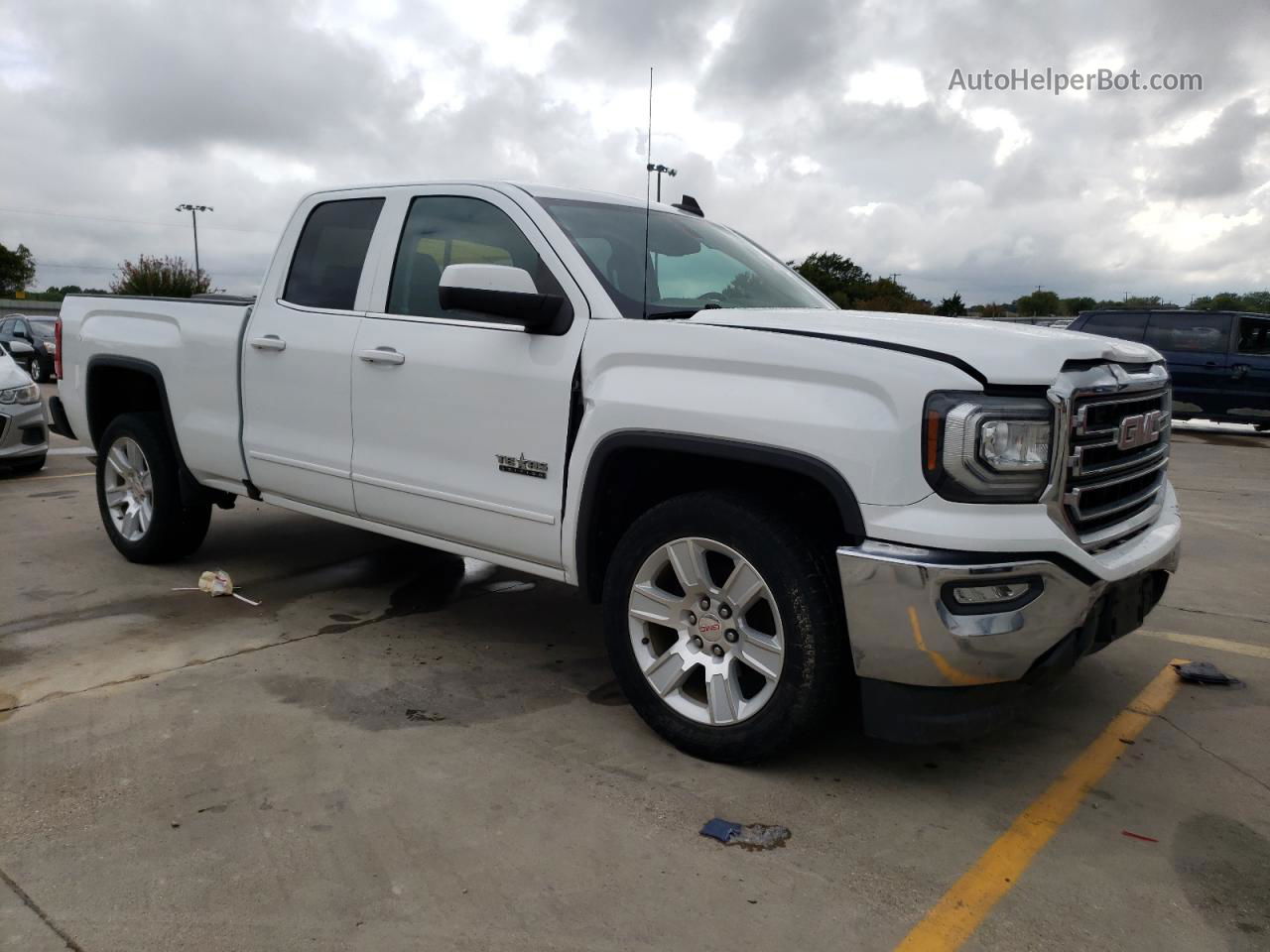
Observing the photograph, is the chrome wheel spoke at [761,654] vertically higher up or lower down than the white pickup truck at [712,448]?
lower down

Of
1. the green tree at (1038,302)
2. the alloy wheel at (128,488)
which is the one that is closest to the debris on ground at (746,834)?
the alloy wheel at (128,488)

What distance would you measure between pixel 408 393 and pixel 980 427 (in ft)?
7.34

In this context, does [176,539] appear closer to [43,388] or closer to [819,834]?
[819,834]

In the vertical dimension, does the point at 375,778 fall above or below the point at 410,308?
below

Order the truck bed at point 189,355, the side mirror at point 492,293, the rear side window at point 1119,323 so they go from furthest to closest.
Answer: the rear side window at point 1119,323 < the truck bed at point 189,355 < the side mirror at point 492,293

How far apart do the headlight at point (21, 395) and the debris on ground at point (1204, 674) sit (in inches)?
354

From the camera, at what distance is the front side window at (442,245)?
3.95 meters

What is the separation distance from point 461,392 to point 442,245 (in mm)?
740

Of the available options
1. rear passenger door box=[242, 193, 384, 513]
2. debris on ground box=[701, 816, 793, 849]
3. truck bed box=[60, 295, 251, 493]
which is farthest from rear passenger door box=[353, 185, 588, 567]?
debris on ground box=[701, 816, 793, 849]

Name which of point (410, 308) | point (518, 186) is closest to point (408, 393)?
point (410, 308)

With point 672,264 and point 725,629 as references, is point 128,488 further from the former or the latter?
point 725,629

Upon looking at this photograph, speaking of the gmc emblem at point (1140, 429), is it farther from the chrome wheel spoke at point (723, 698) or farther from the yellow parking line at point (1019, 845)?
the chrome wheel spoke at point (723, 698)

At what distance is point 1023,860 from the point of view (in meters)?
2.74

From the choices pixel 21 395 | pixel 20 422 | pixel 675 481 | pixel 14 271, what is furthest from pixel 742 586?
pixel 14 271
